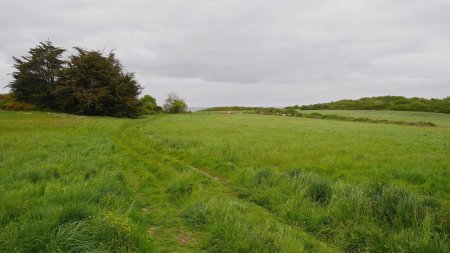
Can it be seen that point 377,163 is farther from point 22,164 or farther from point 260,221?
→ point 22,164

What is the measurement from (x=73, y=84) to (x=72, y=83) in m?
0.29

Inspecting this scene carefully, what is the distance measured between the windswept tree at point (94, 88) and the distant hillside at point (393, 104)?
59.6 m

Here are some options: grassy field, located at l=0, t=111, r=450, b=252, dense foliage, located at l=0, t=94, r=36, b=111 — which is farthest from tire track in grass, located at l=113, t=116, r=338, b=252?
dense foliage, located at l=0, t=94, r=36, b=111

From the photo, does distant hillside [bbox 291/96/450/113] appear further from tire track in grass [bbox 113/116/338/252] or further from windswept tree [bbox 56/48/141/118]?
tire track in grass [bbox 113/116/338/252]

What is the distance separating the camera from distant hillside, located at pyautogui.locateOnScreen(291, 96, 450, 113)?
69.6m

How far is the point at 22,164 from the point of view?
11.4m

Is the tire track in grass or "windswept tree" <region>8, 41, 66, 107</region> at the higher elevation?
"windswept tree" <region>8, 41, 66, 107</region>

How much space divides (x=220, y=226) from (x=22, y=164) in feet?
29.4

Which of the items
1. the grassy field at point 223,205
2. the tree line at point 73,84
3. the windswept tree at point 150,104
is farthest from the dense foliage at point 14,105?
the grassy field at point 223,205

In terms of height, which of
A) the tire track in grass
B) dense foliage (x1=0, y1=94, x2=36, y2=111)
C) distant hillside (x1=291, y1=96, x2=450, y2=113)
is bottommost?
the tire track in grass

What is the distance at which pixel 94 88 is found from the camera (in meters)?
44.0

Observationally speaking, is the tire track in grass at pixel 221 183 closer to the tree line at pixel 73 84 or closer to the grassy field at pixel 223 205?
the grassy field at pixel 223 205

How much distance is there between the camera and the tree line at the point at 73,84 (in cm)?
4381

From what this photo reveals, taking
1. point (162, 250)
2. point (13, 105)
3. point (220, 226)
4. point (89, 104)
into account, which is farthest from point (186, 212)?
point (13, 105)
